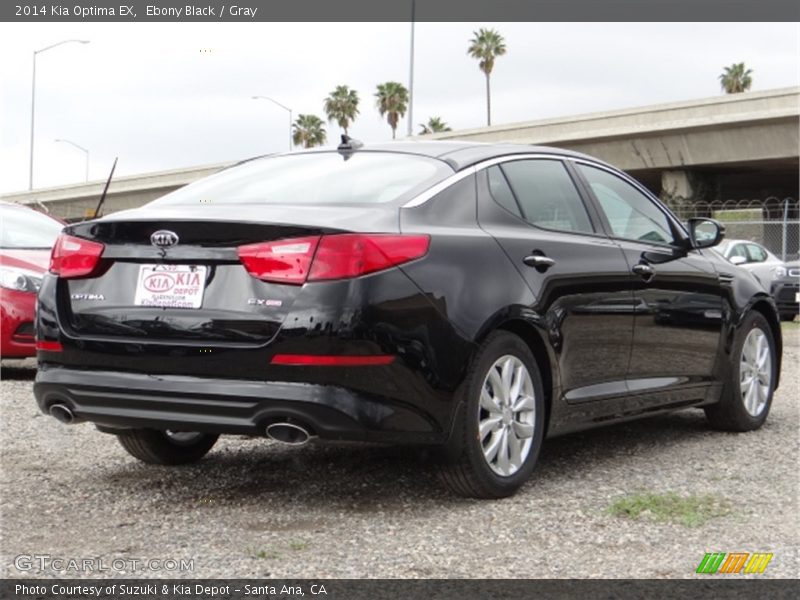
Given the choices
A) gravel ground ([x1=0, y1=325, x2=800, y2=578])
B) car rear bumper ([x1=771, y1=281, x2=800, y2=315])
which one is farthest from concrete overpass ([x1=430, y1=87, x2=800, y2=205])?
gravel ground ([x1=0, y1=325, x2=800, y2=578])

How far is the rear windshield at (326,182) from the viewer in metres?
5.37

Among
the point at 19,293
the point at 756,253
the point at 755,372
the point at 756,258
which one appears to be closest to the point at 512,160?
the point at 755,372

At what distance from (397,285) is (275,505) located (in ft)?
3.75

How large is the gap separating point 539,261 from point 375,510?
51.7 inches

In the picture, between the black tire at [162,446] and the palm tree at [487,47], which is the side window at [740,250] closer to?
the black tire at [162,446]

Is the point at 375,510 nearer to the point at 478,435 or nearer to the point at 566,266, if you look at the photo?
the point at 478,435

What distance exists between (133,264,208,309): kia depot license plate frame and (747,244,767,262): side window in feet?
65.6

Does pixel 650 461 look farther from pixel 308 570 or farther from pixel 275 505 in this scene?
pixel 308 570

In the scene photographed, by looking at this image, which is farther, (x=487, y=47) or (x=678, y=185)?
(x=487, y=47)

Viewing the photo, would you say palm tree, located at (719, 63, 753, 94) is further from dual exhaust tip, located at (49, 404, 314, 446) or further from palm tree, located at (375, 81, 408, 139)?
dual exhaust tip, located at (49, 404, 314, 446)

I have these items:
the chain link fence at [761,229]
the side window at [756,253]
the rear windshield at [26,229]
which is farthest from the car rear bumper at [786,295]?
the rear windshield at [26,229]

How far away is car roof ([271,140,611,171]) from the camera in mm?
5703

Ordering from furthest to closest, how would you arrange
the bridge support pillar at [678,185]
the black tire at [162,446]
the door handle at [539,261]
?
the bridge support pillar at [678,185]
the black tire at [162,446]
the door handle at [539,261]

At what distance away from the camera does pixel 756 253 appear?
2403 centimetres
